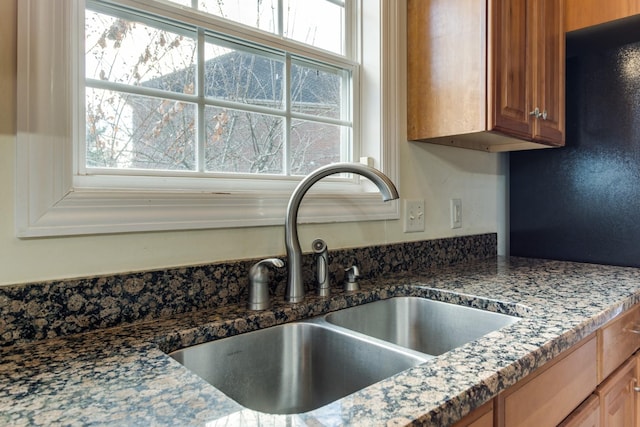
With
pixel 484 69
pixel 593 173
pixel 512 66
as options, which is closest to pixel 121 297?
pixel 484 69

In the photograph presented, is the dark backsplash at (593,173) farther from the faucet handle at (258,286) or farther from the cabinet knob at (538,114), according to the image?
the faucet handle at (258,286)

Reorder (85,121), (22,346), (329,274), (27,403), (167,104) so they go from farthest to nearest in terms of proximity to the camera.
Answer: (329,274) < (167,104) < (85,121) < (22,346) < (27,403)

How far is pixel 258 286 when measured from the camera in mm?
890

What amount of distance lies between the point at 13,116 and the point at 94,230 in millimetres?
236

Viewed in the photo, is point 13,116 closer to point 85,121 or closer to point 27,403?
A: point 85,121

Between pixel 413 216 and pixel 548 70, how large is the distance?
738mm

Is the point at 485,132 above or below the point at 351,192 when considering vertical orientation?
above

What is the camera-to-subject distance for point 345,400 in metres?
0.49

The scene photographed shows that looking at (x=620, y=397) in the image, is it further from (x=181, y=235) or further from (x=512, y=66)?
(x=181, y=235)

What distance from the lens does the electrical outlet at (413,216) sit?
4.48 ft

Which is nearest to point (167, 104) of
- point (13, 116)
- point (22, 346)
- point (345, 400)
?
point (13, 116)

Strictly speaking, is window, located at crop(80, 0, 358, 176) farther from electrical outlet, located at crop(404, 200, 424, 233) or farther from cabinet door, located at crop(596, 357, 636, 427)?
cabinet door, located at crop(596, 357, 636, 427)

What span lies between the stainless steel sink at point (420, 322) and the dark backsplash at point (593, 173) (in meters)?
0.90

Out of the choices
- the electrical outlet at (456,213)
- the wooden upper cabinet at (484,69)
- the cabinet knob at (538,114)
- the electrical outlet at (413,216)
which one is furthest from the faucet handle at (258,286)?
the cabinet knob at (538,114)
